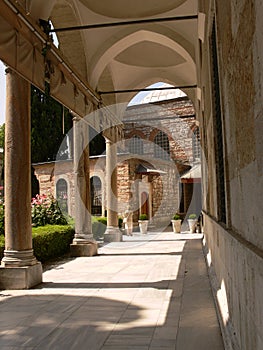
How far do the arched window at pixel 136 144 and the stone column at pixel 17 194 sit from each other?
18.9 meters

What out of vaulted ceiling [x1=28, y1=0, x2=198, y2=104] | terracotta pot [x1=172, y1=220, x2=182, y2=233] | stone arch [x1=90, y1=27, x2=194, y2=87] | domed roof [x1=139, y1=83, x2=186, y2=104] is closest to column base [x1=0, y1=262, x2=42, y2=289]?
vaulted ceiling [x1=28, y1=0, x2=198, y2=104]

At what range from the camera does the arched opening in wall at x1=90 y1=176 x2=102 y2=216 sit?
18031 mm

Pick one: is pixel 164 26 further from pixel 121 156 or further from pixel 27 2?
pixel 121 156

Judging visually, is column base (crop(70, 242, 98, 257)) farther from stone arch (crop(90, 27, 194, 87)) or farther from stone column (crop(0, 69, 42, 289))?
stone arch (crop(90, 27, 194, 87))

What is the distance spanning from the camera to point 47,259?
8.47 meters

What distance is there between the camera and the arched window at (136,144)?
24.5 metres

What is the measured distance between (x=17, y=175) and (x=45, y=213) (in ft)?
15.2

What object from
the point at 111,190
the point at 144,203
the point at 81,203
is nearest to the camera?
the point at 81,203

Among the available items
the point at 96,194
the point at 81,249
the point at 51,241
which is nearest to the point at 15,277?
the point at 51,241

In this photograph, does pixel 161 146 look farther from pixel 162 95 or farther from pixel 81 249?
pixel 81 249

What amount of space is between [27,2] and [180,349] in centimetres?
503

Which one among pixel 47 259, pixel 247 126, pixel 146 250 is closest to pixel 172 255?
pixel 146 250

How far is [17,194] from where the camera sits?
215 inches

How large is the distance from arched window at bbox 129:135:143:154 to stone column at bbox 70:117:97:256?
602 inches
